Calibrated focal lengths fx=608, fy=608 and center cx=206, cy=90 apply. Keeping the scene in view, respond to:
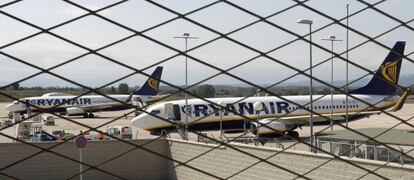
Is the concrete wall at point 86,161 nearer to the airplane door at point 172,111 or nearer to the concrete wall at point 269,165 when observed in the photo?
the concrete wall at point 269,165

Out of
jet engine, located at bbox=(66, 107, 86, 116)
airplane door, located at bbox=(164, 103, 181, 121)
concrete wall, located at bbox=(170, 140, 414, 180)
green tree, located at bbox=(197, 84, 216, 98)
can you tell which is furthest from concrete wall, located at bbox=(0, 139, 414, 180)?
jet engine, located at bbox=(66, 107, 86, 116)

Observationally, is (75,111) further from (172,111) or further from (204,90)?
(204,90)

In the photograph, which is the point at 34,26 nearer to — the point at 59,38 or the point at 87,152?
the point at 59,38

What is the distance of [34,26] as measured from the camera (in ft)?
7.39

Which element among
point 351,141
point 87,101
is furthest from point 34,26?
point 87,101

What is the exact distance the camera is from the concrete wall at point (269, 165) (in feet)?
31.6

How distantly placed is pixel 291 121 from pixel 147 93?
74.6 feet

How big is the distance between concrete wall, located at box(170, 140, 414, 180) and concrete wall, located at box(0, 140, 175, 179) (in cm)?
65

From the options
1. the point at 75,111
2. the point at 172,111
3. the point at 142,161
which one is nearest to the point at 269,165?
the point at 142,161

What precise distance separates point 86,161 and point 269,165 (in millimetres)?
5462

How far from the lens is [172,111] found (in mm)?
22578

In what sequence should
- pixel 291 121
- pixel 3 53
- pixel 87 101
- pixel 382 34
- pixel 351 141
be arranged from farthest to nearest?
pixel 87 101 < pixel 291 121 < pixel 351 141 < pixel 382 34 < pixel 3 53

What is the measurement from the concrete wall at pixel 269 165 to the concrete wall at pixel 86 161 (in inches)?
25.6

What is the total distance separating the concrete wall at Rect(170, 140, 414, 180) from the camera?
9627 millimetres
